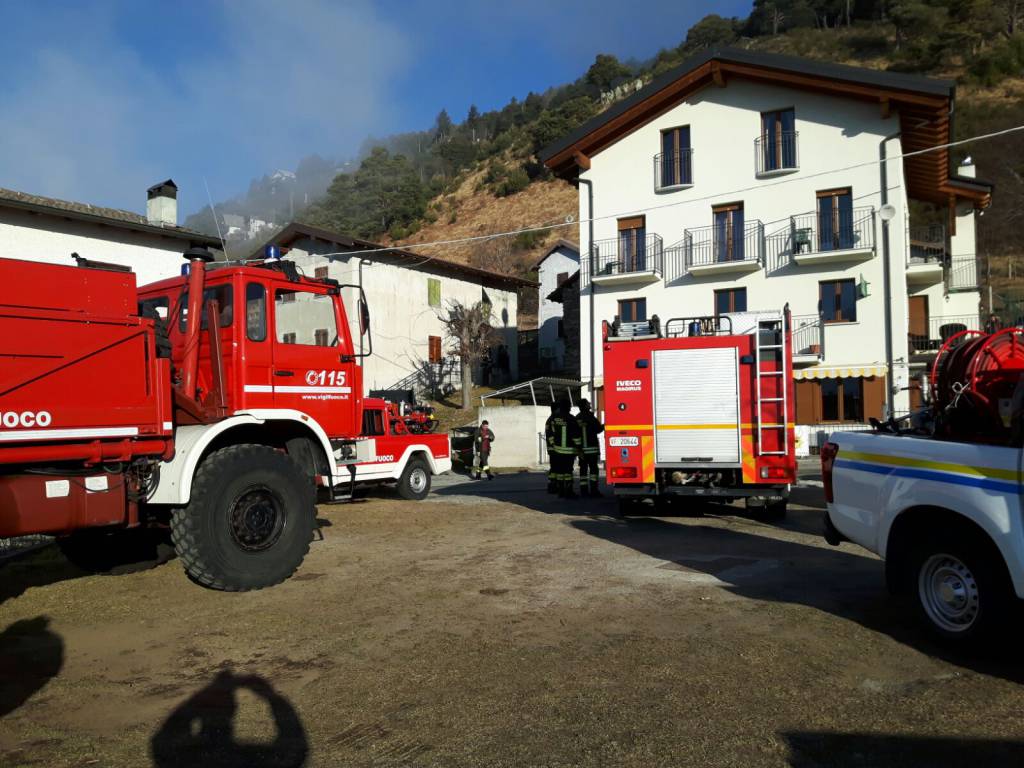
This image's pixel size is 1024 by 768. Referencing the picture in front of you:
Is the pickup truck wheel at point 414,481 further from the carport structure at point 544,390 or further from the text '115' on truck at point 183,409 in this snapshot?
the carport structure at point 544,390

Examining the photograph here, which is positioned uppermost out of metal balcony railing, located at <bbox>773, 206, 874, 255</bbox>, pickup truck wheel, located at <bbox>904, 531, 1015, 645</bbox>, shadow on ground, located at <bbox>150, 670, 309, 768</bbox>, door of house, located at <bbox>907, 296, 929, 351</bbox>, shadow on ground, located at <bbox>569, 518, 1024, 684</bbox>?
metal balcony railing, located at <bbox>773, 206, 874, 255</bbox>

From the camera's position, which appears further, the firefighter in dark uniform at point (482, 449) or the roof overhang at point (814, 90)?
the roof overhang at point (814, 90)

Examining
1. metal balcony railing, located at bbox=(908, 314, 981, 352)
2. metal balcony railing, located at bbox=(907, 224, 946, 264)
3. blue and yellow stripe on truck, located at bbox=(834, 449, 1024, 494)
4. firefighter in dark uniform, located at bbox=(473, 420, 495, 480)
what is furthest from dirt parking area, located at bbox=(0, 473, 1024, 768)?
metal balcony railing, located at bbox=(907, 224, 946, 264)

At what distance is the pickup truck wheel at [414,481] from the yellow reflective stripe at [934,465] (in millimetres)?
9917

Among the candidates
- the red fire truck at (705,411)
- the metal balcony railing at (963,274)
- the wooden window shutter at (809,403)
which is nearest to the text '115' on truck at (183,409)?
the red fire truck at (705,411)

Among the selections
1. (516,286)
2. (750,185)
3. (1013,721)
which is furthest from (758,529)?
(516,286)

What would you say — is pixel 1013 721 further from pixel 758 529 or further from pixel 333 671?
pixel 758 529

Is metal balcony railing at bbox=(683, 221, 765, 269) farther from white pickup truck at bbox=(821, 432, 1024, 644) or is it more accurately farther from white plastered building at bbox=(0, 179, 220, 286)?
white pickup truck at bbox=(821, 432, 1024, 644)

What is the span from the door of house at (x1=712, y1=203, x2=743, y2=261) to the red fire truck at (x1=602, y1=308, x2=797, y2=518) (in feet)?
58.0

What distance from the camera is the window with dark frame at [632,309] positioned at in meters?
29.8

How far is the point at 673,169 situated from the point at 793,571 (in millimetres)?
23854

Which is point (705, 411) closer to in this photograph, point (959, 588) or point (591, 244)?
point (959, 588)

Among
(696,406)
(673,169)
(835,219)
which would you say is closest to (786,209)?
(835,219)

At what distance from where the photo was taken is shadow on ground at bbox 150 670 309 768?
370 centimetres
